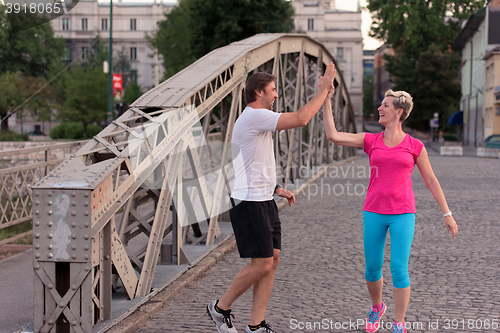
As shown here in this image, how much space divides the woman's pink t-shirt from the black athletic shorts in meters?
0.74

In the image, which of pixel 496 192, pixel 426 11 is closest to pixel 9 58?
pixel 426 11

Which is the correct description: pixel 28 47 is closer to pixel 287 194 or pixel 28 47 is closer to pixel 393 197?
pixel 287 194

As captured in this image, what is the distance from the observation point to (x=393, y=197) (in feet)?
14.5

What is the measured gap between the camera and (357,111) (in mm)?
83812

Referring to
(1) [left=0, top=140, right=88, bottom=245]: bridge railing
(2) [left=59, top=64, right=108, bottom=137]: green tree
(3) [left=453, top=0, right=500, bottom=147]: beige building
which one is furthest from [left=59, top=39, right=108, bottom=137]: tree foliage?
(1) [left=0, top=140, right=88, bottom=245]: bridge railing

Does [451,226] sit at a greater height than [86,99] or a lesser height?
lesser

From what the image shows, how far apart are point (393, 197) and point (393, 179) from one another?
13 cm

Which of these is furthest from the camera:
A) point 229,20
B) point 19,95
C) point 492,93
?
point 19,95

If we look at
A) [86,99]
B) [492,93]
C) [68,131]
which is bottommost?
[68,131]

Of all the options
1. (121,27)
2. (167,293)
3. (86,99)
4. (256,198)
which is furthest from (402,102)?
(121,27)

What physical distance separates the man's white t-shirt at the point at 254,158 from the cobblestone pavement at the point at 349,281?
3.74 feet

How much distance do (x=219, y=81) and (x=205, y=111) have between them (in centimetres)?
99

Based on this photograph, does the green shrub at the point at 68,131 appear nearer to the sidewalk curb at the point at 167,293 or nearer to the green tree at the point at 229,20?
the green tree at the point at 229,20

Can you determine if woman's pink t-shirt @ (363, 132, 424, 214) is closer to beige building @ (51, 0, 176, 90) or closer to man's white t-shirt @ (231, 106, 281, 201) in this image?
man's white t-shirt @ (231, 106, 281, 201)
